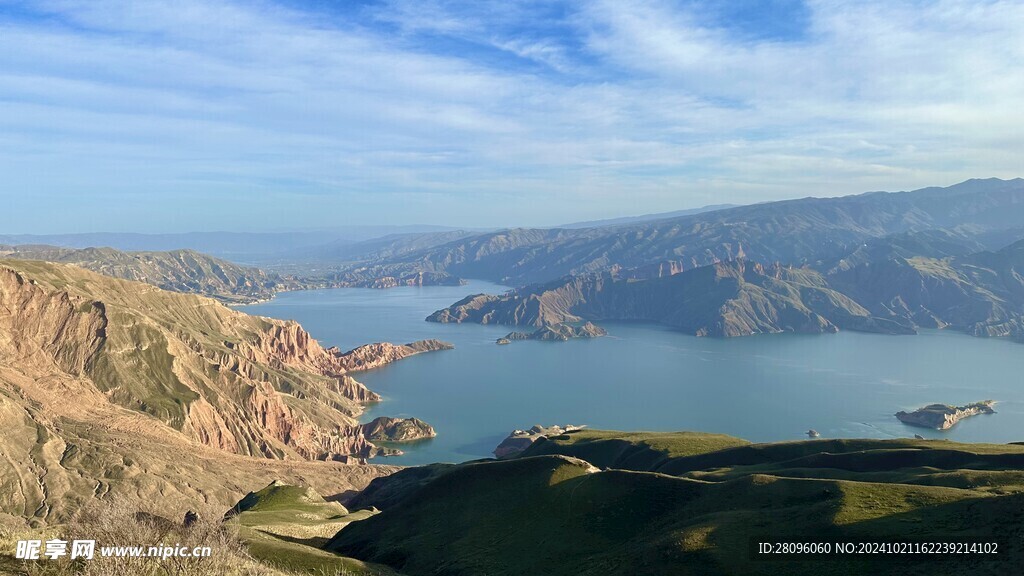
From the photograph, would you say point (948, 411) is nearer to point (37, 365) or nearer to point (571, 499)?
point (571, 499)

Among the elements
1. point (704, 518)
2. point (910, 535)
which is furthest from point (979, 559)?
point (704, 518)

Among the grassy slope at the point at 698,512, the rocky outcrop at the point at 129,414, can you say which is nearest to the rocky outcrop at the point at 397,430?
the rocky outcrop at the point at 129,414

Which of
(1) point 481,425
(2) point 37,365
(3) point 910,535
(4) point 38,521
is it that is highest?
(3) point 910,535

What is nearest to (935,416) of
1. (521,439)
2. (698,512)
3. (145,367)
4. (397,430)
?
(521,439)

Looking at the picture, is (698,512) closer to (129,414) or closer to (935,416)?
(129,414)

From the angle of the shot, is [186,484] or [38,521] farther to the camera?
[186,484]

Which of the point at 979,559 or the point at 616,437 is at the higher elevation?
the point at 979,559
